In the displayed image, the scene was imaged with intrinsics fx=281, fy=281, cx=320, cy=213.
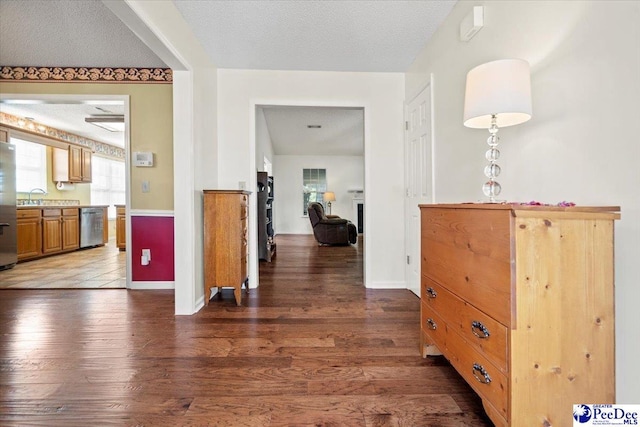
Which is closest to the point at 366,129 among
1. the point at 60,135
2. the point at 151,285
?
the point at 151,285

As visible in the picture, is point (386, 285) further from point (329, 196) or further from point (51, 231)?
point (51, 231)

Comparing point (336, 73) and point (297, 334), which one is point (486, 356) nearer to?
point (297, 334)

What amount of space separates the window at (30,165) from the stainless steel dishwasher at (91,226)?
1000 millimetres

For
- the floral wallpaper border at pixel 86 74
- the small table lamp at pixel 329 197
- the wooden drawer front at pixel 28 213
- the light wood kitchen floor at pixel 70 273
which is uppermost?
the floral wallpaper border at pixel 86 74

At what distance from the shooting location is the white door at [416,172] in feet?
8.50

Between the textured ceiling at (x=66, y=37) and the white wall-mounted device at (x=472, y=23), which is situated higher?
the textured ceiling at (x=66, y=37)

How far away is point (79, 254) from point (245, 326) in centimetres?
522

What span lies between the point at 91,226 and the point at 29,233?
1371mm

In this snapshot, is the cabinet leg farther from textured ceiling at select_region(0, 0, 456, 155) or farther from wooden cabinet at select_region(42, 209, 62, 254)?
wooden cabinet at select_region(42, 209, 62, 254)

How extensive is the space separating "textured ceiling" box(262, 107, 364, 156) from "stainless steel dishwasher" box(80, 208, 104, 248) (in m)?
4.24

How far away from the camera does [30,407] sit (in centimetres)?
127

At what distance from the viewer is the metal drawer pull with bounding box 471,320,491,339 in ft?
3.48

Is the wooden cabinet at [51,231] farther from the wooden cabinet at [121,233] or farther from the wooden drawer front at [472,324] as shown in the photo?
the wooden drawer front at [472,324]

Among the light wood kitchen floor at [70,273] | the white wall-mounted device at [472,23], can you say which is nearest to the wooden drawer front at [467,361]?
the white wall-mounted device at [472,23]
